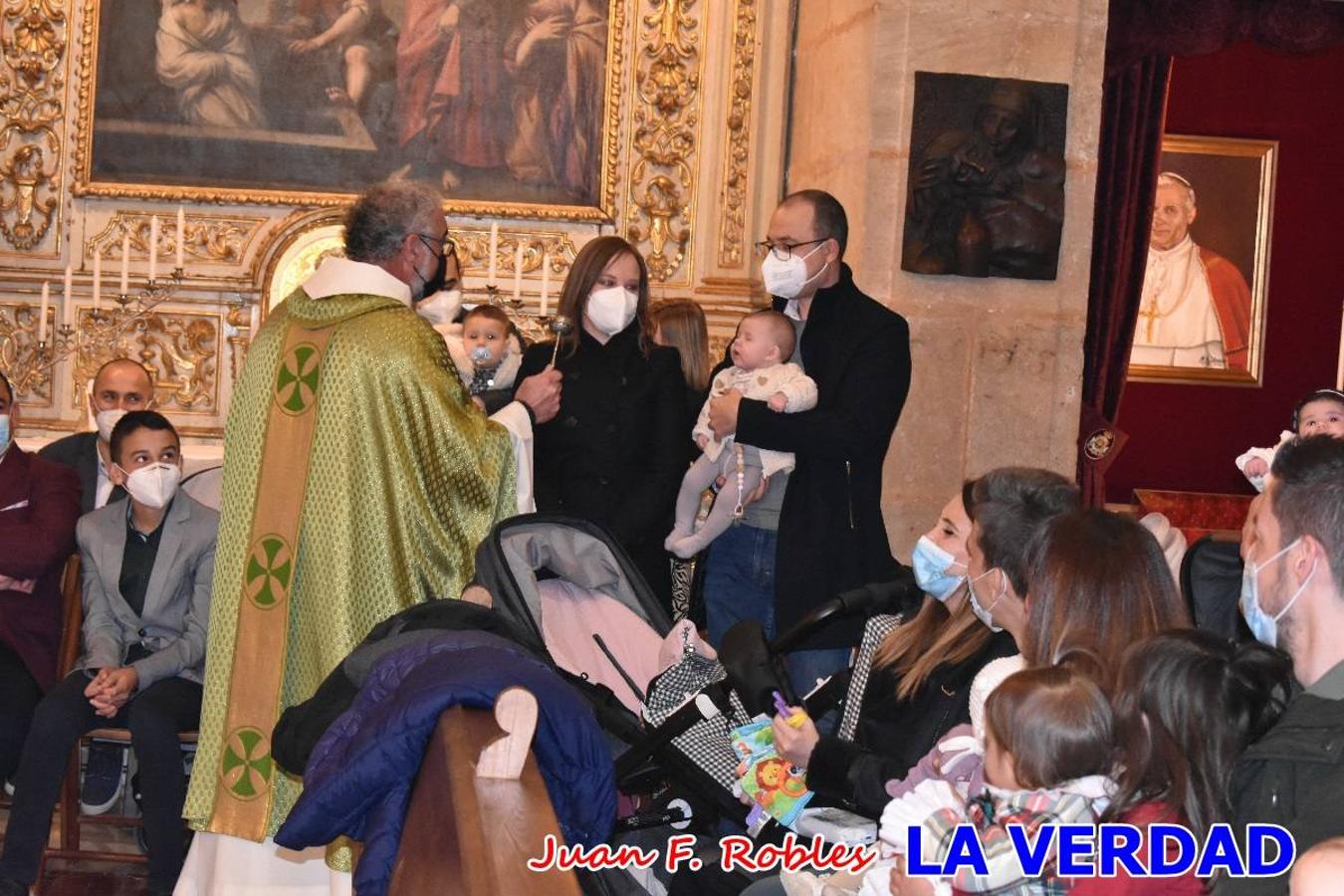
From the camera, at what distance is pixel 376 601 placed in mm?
4816

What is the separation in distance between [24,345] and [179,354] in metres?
0.70

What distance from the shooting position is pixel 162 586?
5.64m

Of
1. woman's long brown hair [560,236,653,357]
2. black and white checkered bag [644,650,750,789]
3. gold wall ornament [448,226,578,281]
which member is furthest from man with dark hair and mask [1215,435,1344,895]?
gold wall ornament [448,226,578,281]

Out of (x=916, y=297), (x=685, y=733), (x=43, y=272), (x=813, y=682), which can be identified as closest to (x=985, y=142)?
(x=916, y=297)

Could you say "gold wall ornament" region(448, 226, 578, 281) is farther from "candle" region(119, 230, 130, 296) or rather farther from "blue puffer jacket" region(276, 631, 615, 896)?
"blue puffer jacket" region(276, 631, 615, 896)

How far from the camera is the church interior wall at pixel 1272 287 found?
9906 mm

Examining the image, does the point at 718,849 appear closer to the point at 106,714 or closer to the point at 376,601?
the point at 376,601

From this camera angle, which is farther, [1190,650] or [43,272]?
[43,272]

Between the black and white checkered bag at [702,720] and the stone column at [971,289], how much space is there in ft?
9.78

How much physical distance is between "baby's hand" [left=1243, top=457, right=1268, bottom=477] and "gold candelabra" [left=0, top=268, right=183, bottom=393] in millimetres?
5015

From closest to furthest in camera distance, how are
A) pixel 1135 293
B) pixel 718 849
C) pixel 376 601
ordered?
pixel 718 849, pixel 376 601, pixel 1135 293

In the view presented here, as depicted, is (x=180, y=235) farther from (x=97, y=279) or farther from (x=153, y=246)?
(x=97, y=279)

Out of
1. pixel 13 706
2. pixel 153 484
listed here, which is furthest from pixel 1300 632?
pixel 13 706

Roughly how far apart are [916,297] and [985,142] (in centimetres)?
66
